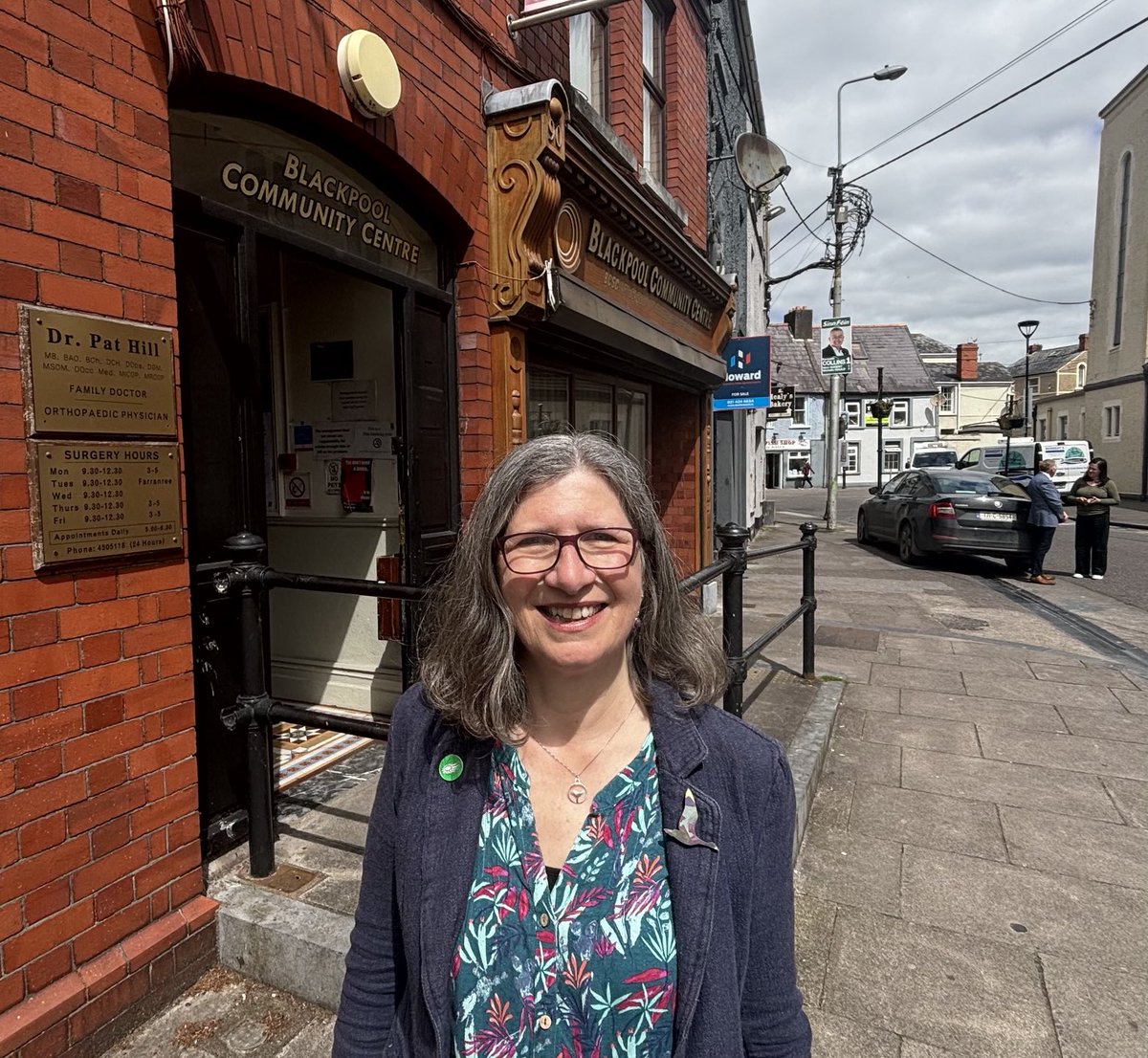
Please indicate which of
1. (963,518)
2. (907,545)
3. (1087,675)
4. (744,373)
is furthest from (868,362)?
(1087,675)

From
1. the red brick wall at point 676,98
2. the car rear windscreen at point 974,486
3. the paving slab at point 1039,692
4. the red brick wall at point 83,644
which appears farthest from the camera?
the car rear windscreen at point 974,486

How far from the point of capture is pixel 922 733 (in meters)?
4.86

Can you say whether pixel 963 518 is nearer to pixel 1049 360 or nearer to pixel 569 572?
pixel 569 572

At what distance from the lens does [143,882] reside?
234 cm

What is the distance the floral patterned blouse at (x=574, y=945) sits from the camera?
4.08 ft

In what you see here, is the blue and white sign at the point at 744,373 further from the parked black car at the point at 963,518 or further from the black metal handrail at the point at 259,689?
the black metal handrail at the point at 259,689

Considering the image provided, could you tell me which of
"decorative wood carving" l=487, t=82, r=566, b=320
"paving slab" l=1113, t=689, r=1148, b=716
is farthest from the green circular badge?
"paving slab" l=1113, t=689, r=1148, b=716

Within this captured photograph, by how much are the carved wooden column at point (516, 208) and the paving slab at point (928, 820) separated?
2.66m

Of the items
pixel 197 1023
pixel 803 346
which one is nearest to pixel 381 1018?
pixel 197 1023

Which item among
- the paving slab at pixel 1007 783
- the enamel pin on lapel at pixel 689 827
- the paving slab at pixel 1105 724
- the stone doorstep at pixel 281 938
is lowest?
the paving slab at pixel 1007 783

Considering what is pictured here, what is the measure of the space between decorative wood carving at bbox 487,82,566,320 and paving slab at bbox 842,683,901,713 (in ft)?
11.7

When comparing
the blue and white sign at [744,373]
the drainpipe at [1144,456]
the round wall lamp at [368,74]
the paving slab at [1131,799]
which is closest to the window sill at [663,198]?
the blue and white sign at [744,373]

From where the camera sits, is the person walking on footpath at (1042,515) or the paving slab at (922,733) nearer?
the paving slab at (922,733)

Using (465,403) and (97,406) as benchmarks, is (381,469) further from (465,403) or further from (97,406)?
(97,406)
